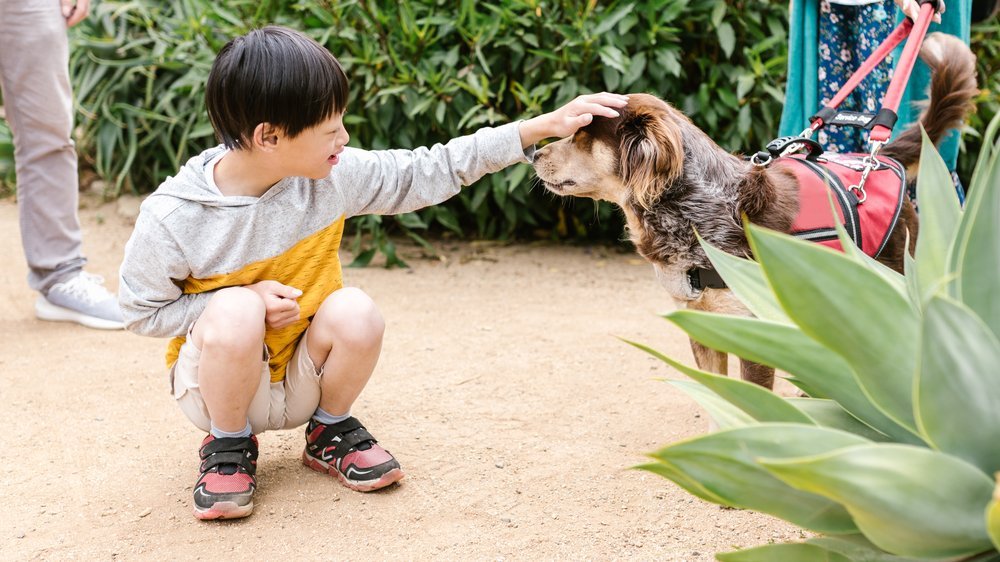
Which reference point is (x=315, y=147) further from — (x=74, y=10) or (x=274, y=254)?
(x=74, y=10)

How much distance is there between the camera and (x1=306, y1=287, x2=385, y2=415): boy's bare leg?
2.87 metres

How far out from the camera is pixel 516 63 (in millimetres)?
5617

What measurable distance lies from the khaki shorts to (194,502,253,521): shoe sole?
0.98 feet

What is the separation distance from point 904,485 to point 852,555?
36 centimetres

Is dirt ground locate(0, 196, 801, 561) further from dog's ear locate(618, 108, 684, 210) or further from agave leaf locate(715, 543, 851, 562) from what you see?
dog's ear locate(618, 108, 684, 210)

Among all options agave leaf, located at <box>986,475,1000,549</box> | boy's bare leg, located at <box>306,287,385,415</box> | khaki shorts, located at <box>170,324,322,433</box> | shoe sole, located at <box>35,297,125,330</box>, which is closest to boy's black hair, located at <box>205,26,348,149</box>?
boy's bare leg, located at <box>306,287,385,415</box>

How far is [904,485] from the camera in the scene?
1.38m

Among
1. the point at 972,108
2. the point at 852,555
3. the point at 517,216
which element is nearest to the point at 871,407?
the point at 852,555

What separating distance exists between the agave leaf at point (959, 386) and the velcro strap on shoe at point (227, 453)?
2057 mm

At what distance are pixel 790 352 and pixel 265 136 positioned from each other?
1640mm

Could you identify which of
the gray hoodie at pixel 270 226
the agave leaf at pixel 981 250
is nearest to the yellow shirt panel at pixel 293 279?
the gray hoodie at pixel 270 226

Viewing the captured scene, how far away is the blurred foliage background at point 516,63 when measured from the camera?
543 cm

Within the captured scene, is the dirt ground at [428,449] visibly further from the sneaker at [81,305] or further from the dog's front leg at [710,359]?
the dog's front leg at [710,359]

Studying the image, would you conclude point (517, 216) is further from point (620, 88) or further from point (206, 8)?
point (206, 8)
